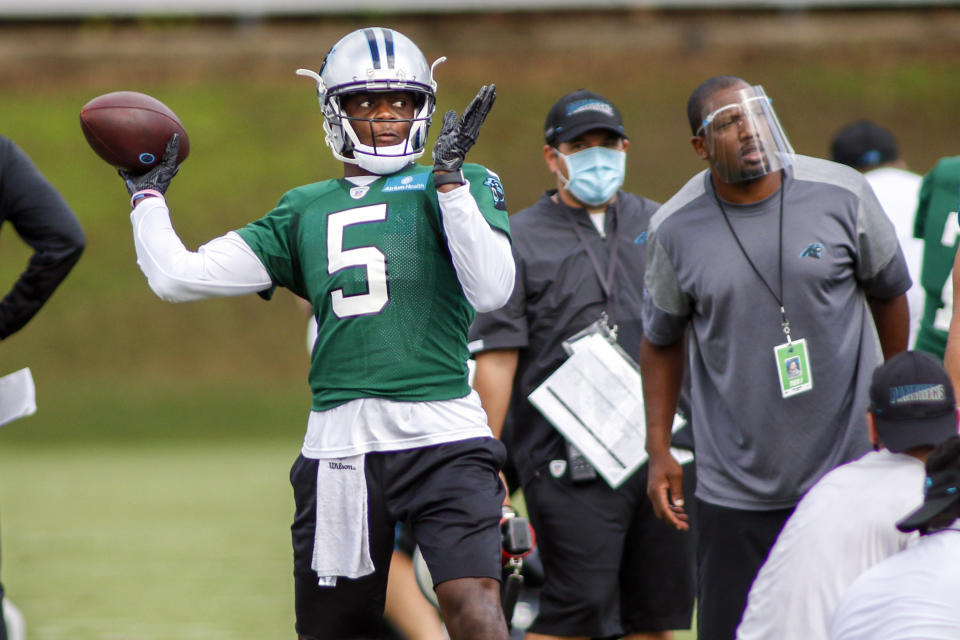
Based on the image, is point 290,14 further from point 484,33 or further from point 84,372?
point 84,372

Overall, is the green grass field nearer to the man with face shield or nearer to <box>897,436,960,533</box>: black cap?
the man with face shield

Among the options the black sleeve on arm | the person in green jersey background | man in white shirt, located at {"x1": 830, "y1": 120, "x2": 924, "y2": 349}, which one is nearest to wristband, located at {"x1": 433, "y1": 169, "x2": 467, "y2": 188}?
the person in green jersey background

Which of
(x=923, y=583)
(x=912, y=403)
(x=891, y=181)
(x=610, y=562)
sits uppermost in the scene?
(x=891, y=181)

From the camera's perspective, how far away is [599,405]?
526 cm

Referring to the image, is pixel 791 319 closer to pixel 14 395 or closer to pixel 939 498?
pixel 939 498

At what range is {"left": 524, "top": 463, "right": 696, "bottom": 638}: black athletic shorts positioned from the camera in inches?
203

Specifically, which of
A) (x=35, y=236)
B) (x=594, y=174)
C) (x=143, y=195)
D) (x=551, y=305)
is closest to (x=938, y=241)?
(x=594, y=174)

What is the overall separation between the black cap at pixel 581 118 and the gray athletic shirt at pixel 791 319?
133cm

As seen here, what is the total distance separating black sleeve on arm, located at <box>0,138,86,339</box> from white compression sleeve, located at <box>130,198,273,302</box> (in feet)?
2.73

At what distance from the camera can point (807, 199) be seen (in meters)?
4.18

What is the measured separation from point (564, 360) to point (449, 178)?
5.63 feet

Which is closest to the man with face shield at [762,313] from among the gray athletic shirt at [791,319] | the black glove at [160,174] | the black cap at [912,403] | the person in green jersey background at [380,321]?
the gray athletic shirt at [791,319]

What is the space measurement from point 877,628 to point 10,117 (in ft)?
71.3

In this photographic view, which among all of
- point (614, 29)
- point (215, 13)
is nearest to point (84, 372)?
point (215, 13)
